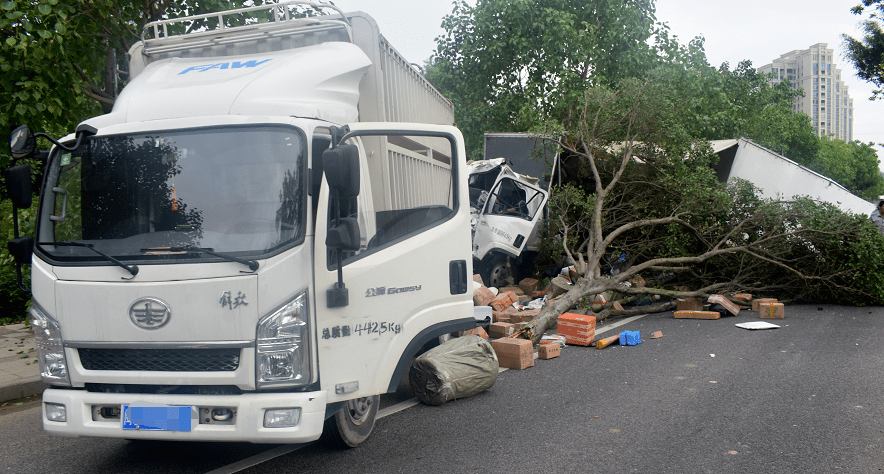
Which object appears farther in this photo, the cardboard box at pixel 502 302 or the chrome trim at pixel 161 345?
the cardboard box at pixel 502 302

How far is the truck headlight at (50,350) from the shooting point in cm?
358

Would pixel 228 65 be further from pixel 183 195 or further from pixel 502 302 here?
pixel 502 302

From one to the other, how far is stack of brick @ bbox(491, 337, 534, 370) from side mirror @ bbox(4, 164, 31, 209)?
14.7ft

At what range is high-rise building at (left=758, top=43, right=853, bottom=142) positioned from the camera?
109 metres

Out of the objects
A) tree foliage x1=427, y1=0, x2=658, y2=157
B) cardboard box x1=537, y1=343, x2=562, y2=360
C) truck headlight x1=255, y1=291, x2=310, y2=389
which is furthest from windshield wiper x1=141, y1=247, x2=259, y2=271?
tree foliage x1=427, y1=0, x2=658, y2=157

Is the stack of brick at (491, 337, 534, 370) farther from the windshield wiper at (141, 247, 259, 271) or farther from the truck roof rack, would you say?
the windshield wiper at (141, 247, 259, 271)

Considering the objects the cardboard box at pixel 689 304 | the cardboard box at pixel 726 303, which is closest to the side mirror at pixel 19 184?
the cardboard box at pixel 689 304

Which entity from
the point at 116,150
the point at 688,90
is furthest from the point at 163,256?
the point at 688,90

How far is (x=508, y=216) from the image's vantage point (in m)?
11.9

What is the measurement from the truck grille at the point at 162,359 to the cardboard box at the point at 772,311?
850 cm

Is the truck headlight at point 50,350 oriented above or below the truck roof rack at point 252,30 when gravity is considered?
below

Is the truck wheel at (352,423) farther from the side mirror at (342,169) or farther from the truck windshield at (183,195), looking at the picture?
the side mirror at (342,169)

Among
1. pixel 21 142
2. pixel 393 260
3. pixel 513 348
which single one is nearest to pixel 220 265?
pixel 393 260

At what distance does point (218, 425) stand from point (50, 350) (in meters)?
1.15
